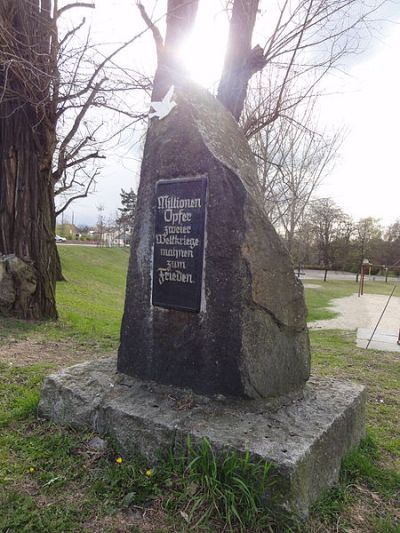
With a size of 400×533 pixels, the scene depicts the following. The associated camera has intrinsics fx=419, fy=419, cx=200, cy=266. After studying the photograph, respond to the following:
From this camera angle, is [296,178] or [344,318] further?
[296,178]

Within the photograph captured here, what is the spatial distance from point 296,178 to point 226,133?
15.8m

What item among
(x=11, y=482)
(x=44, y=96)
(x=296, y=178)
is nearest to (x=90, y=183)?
(x=44, y=96)

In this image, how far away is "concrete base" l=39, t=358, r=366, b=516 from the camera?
2416 mm

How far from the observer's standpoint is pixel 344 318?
13789 mm

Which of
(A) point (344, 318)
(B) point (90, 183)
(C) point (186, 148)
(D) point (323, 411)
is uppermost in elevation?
(B) point (90, 183)

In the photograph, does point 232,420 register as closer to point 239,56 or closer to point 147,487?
point 147,487

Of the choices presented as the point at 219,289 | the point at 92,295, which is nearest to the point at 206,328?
the point at 219,289

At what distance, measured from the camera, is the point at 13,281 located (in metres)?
7.20

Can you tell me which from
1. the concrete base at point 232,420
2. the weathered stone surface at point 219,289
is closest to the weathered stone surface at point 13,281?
the concrete base at point 232,420

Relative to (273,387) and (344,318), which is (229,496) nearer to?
(273,387)

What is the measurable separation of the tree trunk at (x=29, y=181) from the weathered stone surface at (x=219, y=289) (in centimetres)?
451

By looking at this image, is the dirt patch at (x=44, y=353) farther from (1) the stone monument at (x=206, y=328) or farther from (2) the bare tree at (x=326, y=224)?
(2) the bare tree at (x=326, y=224)

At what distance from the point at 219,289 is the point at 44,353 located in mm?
3420

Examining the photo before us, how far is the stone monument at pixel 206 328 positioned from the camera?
9.15 ft
